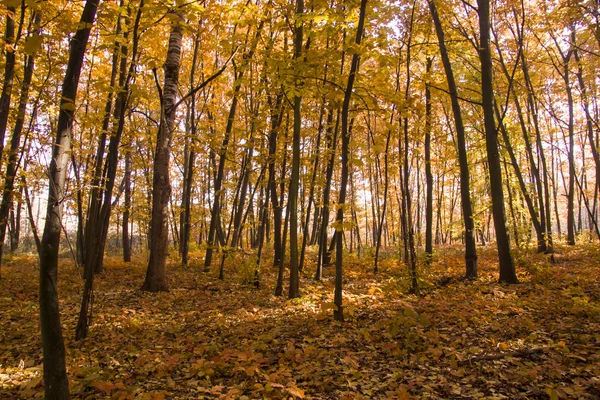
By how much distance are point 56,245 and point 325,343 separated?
3585 mm

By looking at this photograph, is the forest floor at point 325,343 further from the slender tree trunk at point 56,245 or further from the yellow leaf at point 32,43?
the yellow leaf at point 32,43

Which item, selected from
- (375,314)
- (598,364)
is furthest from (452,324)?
(598,364)

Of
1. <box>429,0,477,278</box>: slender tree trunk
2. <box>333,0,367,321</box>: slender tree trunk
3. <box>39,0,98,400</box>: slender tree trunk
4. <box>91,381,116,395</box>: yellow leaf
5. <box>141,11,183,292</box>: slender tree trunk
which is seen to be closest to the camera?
<box>39,0,98,400</box>: slender tree trunk

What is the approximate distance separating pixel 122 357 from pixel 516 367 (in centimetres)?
487

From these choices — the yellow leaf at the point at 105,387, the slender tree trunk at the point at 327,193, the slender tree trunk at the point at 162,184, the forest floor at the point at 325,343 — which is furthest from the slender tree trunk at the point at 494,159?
the yellow leaf at the point at 105,387

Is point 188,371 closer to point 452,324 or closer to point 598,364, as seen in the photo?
point 452,324

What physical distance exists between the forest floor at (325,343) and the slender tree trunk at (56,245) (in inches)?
23.2

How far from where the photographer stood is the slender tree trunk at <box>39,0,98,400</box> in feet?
8.87

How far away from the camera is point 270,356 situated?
14.4 feet

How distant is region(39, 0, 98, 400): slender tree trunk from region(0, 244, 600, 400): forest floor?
0.59 meters

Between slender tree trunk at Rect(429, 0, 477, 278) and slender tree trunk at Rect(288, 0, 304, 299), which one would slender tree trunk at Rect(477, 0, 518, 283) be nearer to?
slender tree trunk at Rect(429, 0, 477, 278)

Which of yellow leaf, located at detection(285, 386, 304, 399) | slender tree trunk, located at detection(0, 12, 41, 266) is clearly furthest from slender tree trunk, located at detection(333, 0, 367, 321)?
slender tree trunk, located at detection(0, 12, 41, 266)

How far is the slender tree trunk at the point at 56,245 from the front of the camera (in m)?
2.70

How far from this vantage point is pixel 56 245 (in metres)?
2.75
